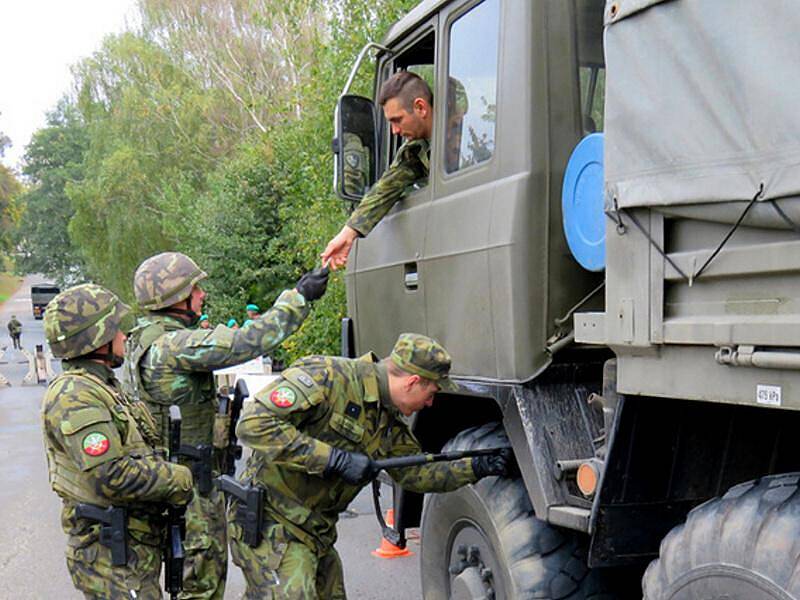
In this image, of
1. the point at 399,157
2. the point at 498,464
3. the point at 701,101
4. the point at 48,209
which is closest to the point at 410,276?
the point at 399,157

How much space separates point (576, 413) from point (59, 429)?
1868 mm

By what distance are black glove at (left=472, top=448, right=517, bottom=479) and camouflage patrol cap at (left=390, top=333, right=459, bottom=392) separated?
0.94ft

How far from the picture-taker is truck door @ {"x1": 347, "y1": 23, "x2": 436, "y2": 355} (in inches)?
138

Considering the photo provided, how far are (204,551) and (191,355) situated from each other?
3.20 ft

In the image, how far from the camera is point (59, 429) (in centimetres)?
323

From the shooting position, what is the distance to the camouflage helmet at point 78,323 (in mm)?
3316

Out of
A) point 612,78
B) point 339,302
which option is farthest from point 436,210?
point 339,302

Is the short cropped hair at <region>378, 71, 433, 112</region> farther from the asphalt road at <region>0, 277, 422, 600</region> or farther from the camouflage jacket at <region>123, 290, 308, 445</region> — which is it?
the asphalt road at <region>0, 277, 422, 600</region>

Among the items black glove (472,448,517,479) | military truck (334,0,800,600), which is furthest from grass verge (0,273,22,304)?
black glove (472,448,517,479)

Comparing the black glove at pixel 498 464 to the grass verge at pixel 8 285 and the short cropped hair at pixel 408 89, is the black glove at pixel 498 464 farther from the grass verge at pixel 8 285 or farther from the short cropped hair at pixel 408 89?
the grass verge at pixel 8 285

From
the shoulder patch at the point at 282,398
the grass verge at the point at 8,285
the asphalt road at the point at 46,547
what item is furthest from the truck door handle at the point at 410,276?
the grass verge at the point at 8,285

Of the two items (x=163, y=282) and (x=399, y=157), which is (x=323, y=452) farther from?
(x=163, y=282)

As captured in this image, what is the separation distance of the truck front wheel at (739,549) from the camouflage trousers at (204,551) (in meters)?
2.55

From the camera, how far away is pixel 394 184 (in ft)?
12.1
